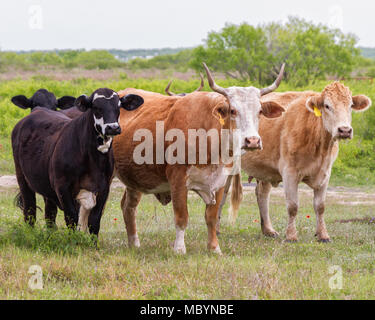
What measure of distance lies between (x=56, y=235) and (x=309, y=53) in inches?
1142

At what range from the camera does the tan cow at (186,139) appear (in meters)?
7.11

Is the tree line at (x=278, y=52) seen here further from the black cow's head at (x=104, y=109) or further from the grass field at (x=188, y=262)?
the black cow's head at (x=104, y=109)

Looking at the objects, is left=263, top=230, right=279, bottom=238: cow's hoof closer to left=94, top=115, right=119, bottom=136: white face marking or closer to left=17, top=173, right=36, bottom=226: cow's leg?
left=17, top=173, right=36, bottom=226: cow's leg

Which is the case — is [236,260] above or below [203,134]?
below

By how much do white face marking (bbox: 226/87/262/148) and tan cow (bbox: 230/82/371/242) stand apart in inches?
69.0

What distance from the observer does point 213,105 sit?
24.3ft

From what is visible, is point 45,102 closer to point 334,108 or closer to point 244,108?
point 244,108

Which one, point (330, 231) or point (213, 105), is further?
point (330, 231)

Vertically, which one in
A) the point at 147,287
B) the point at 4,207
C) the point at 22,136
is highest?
the point at 22,136

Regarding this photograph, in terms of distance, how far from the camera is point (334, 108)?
8.58 metres

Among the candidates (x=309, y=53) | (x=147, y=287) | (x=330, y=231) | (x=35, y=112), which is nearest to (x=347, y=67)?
(x=309, y=53)

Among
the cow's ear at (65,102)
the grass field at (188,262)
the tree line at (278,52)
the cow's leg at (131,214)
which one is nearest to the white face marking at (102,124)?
the grass field at (188,262)
